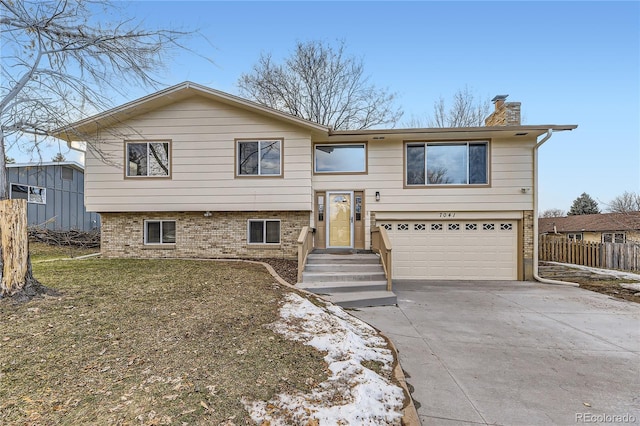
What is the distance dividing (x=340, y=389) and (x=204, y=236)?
8.45 metres

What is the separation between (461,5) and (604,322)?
10.3 m

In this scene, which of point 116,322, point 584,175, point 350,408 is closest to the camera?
point 350,408

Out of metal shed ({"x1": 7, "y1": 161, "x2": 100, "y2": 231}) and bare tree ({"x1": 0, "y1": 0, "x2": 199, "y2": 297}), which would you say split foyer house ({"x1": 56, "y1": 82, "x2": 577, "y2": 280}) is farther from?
metal shed ({"x1": 7, "y1": 161, "x2": 100, "y2": 231})

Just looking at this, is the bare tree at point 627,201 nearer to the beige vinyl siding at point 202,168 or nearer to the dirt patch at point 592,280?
the dirt patch at point 592,280

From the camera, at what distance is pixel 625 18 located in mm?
10211

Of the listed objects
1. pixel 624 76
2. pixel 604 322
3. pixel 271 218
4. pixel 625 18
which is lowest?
pixel 604 322

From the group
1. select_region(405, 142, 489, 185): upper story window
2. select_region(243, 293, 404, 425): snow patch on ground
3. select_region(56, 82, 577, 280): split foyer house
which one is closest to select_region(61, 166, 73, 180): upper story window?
select_region(56, 82, 577, 280): split foyer house

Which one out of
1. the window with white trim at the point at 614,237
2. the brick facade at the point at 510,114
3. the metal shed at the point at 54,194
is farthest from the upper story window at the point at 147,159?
the window with white trim at the point at 614,237

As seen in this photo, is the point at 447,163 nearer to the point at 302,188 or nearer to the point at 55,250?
the point at 302,188

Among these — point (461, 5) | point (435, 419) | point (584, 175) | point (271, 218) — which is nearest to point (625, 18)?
point (461, 5)

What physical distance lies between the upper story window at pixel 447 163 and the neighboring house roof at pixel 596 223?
1866 cm

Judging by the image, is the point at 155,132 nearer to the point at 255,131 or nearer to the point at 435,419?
the point at 255,131

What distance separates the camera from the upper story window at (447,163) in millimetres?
9977

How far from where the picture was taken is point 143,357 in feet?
10.3
